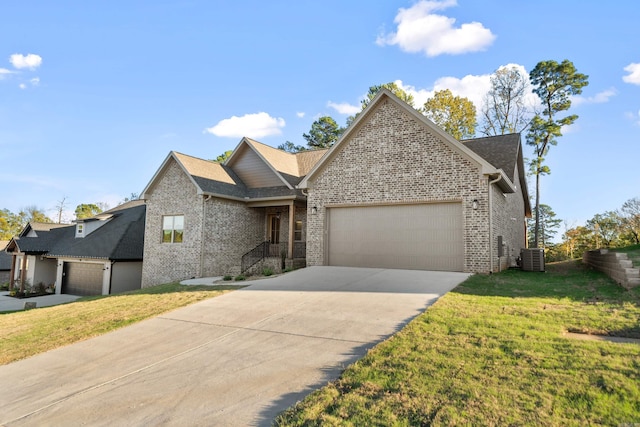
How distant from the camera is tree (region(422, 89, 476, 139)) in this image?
31.2 meters

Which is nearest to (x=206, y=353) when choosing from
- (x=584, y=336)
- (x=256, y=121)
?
(x=584, y=336)

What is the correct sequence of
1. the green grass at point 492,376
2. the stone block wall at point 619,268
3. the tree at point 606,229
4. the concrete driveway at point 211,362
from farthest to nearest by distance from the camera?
1. the tree at point 606,229
2. the stone block wall at point 619,268
3. the concrete driveway at point 211,362
4. the green grass at point 492,376

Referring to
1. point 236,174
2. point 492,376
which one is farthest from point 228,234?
point 492,376

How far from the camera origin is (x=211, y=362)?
18.1 feet

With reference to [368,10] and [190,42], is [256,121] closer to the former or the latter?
[190,42]

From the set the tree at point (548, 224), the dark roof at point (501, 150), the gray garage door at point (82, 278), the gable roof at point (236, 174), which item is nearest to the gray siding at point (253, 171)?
the gable roof at point (236, 174)

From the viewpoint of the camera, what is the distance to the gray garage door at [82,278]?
21.5 metres

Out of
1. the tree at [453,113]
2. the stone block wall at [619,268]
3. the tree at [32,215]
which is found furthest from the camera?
the tree at [32,215]

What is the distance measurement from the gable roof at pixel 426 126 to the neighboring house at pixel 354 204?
43 mm

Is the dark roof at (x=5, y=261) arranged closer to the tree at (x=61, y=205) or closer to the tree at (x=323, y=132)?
the tree at (x=61, y=205)

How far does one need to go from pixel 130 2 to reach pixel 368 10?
824 centimetres

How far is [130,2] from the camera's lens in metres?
12.4

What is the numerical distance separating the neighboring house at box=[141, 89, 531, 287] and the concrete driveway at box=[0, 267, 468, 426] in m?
4.02

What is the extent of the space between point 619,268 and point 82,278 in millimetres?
26309
